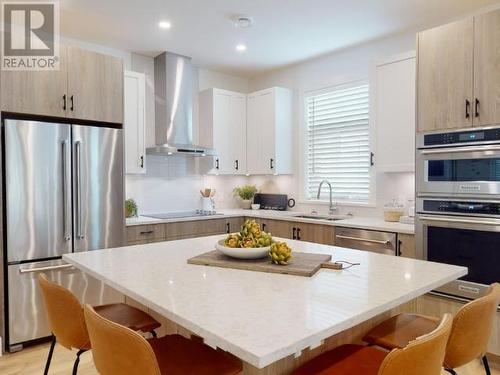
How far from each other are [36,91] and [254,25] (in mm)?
1956

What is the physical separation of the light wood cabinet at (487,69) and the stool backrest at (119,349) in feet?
8.58

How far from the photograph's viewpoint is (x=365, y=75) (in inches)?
162

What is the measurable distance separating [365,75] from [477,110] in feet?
5.29

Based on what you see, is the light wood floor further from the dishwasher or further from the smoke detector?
the smoke detector

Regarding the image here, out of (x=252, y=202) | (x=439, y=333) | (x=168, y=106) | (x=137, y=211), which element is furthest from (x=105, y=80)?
(x=439, y=333)

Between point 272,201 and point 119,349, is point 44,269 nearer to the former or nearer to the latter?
point 119,349

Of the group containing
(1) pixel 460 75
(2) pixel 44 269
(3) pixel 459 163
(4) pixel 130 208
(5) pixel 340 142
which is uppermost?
(1) pixel 460 75

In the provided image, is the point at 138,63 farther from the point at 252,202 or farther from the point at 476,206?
the point at 476,206

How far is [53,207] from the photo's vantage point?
10.1 feet

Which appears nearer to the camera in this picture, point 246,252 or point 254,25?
point 246,252

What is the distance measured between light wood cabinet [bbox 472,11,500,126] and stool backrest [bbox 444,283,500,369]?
5.12 feet

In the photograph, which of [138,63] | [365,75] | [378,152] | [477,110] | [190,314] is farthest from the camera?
[138,63]

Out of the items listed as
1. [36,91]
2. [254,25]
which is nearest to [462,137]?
[254,25]

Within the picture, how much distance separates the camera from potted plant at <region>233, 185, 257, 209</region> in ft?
16.9
